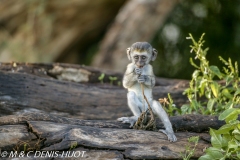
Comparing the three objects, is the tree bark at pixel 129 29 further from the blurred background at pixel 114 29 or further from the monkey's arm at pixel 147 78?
the monkey's arm at pixel 147 78

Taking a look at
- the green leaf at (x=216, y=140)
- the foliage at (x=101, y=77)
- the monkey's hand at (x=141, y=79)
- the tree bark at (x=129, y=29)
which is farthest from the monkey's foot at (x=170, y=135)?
the tree bark at (x=129, y=29)

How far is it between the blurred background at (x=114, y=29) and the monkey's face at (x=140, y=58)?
216 inches

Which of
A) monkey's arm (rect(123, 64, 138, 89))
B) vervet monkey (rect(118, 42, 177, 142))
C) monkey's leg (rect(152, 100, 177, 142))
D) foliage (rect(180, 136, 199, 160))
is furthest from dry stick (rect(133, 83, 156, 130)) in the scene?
monkey's arm (rect(123, 64, 138, 89))

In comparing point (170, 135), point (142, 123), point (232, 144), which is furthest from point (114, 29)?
point (232, 144)

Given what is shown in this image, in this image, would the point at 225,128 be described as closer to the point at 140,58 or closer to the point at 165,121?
the point at 165,121

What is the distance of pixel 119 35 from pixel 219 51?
2.92 meters

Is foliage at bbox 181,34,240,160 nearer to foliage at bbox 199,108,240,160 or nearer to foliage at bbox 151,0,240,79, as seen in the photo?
foliage at bbox 199,108,240,160

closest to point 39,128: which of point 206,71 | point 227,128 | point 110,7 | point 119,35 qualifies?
point 227,128

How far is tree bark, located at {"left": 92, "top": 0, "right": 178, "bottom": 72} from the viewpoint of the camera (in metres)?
11.0

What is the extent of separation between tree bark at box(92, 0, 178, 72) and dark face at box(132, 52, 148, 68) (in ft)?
17.9

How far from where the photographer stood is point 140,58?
5.48 m

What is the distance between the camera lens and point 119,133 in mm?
4770

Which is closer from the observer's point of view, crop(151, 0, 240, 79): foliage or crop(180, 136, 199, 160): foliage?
crop(180, 136, 199, 160): foliage

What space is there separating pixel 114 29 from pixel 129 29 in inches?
14.5
